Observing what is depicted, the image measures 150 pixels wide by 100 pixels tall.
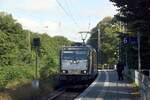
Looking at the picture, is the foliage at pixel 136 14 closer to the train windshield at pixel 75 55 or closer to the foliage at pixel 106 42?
the train windshield at pixel 75 55

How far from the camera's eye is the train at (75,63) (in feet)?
135

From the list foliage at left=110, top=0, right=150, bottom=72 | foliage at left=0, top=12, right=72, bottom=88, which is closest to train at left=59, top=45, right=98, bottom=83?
foliage at left=110, top=0, right=150, bottom=72

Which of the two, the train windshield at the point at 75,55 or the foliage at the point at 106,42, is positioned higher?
the foliage at the point at 106,42

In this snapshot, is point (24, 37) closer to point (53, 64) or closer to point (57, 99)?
point (53, 64)

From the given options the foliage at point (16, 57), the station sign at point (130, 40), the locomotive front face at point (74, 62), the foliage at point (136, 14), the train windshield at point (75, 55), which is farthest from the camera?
the foliage at point (16, 57)

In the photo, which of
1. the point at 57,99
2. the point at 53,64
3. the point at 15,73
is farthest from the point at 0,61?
the point at 57,99

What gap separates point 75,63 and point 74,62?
14 cm

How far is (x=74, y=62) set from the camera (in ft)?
136

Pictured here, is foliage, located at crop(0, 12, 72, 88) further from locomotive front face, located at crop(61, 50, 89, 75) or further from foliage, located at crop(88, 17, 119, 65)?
foliage, located at crop(88, 17, 119, 65)

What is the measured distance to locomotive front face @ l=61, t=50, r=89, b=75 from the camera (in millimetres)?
41188

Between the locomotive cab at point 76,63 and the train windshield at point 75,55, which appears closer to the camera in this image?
the locomotive cab at point 76,63

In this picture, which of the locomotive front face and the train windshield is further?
the train windshield

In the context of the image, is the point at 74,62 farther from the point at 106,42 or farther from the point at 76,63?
the point at 106,42

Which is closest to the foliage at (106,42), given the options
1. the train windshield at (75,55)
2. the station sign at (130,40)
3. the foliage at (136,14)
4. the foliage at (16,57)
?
the foliage at (16,57)
